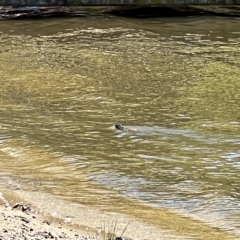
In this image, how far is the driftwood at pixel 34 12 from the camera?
14648 millimetres

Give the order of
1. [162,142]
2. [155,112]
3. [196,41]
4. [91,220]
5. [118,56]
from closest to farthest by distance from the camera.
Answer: [91,220] < [162,142] < [155,112] < [118,56] < [196,41]

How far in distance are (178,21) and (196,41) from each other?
2.93 m

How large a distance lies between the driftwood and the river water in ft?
11.1

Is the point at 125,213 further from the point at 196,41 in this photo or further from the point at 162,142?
Answer: the point at 196,41

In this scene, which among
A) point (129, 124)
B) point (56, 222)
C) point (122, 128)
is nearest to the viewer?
point (56, 222)

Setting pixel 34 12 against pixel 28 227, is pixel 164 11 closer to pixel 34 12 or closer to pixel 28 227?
pixel 34 12

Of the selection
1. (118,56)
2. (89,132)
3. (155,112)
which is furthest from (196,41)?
(89,132)

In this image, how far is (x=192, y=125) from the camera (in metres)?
6.05

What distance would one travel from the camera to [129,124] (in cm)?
611

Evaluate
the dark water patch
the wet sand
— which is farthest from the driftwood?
the wet sand

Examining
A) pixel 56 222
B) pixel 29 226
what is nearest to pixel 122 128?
pixel 56 222

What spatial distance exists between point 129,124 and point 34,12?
360 inches

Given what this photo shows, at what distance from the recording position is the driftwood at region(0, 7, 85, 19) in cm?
1465

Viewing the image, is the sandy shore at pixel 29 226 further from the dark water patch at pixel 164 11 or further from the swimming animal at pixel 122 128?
the dark water patch at pixel 164 11
